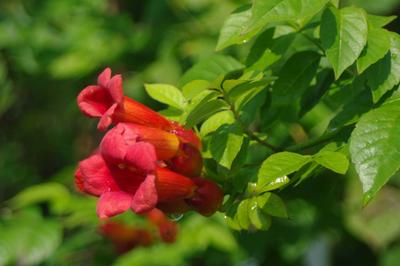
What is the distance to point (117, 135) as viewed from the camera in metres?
1.55

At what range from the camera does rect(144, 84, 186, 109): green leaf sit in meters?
1.83

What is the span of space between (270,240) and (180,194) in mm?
2372

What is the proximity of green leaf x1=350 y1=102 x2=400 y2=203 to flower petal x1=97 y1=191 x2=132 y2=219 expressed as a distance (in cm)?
39

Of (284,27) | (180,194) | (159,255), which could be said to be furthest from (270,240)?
(180,194)

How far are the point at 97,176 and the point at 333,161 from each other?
0.41 meters

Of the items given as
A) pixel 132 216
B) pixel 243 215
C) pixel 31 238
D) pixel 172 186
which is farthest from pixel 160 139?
pixel 132 216

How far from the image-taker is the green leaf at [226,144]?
1.61 metres

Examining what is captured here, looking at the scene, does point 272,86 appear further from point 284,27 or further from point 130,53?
point 130,53

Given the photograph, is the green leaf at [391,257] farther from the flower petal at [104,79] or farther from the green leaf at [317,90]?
the flower petal at [104,79]

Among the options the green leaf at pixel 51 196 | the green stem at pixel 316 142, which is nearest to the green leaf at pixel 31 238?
the green leaf at pixel 51 196

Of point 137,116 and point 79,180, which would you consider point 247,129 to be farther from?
point 79,180

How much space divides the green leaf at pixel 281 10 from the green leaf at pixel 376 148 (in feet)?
0.69

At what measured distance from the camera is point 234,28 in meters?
1.78

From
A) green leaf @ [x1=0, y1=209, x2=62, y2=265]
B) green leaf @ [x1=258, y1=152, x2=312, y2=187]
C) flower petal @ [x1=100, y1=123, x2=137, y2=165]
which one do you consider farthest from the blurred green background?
green leaf @ [x1=258, y1=152, x2=312, y2=187]
